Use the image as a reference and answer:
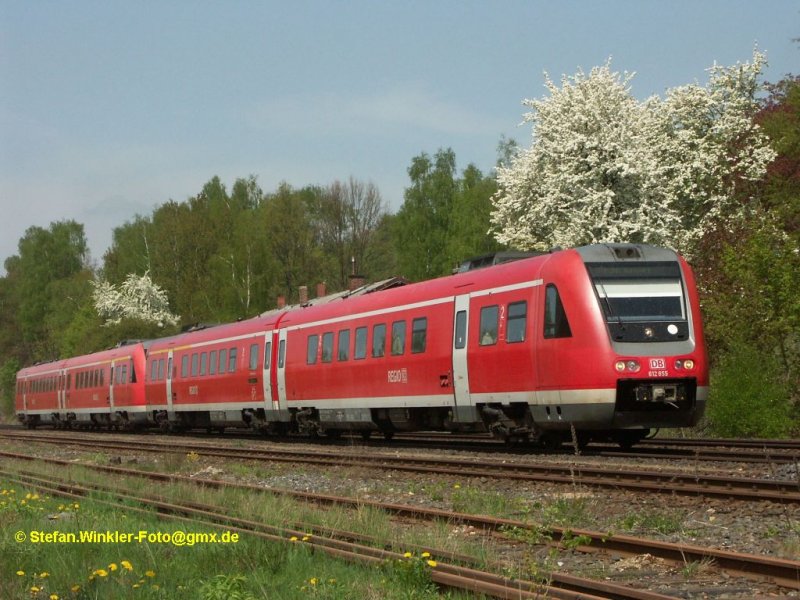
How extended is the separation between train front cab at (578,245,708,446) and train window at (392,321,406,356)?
553 centimetres

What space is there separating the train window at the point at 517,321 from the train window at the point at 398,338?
395 centimetres

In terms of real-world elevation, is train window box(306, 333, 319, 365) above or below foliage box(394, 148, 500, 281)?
below

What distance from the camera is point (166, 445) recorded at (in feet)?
89.9

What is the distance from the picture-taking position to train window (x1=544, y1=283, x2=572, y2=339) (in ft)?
55.2

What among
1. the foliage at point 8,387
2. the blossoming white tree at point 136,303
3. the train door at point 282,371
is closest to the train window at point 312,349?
the train door at point 282,371

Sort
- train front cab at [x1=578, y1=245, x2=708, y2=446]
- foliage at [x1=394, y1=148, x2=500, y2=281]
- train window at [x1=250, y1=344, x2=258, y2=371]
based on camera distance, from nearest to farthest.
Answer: train front cab at [x1=578, y1=245, x2=708, y2=446] < train window at [x1=250, y1=344, x2=258, y2=371] < foliage at [x1=394, y1=148, x2=500, y2=281]

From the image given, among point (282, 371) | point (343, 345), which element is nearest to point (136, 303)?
point (282, 371)

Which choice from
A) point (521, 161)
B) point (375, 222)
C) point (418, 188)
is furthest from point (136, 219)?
point (521, 161)

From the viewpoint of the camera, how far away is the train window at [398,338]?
71.5 ft

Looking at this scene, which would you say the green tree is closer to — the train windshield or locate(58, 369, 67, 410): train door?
locate(58, 369, 67, 410): train door

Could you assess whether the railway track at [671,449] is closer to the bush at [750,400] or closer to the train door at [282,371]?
the bush at [750,400]

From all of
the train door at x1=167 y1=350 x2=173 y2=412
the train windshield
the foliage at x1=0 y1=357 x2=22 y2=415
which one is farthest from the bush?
the foliage at x1=0 y1=357 x2=22 y2=415

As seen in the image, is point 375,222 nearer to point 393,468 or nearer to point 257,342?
point 257,342

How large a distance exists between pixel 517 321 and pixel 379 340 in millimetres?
5345
